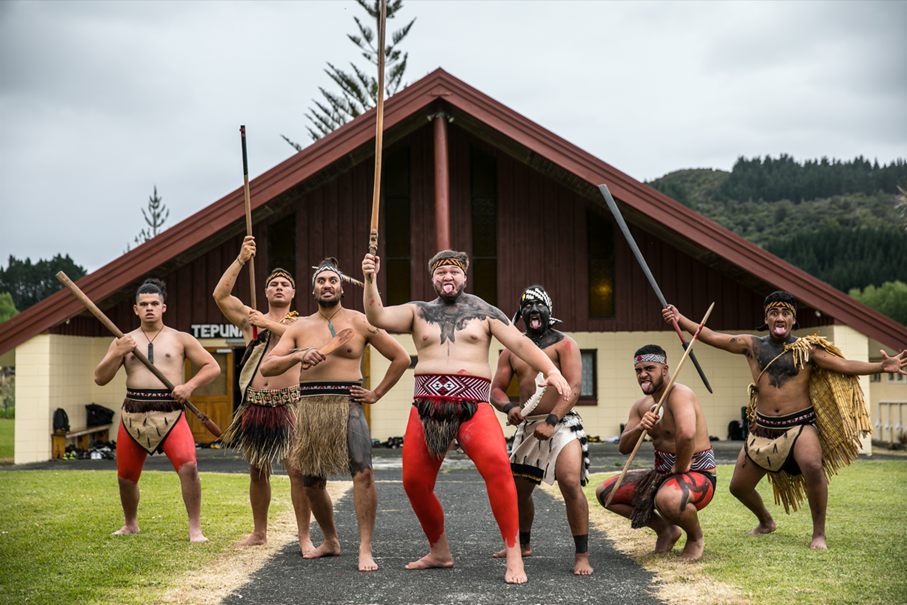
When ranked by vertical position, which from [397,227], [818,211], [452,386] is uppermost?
[818,211]

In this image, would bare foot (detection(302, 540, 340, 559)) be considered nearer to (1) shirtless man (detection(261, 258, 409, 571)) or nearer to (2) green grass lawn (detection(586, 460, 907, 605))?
(1) shirtless man (detection(261, 258, 409, 571))

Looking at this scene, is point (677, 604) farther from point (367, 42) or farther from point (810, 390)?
point (367, 42)

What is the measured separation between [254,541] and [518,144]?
10.3 meters

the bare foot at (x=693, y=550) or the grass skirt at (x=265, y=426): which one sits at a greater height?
the grass skirt at (x=265, y=426)

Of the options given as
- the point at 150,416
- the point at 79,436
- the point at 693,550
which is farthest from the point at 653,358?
the point at 79,436

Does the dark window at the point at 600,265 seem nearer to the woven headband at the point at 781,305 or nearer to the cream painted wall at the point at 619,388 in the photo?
the cream painted wall at the point at 619,388

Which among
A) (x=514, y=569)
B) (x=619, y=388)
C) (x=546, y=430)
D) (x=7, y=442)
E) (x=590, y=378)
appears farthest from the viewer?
(x=7, y=442)

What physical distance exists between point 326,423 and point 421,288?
34.4ft

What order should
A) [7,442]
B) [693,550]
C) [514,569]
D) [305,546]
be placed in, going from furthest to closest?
[7,442] → [305,546] → [693,550] → [514,569]

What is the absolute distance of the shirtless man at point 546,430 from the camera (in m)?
5.19

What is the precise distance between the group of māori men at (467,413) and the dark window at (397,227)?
9439mm

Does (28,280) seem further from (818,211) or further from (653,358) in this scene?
(818,211)

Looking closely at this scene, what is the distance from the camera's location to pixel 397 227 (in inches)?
641

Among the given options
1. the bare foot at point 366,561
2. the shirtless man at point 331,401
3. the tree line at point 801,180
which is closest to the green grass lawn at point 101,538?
the shirtless man at point 331,401
